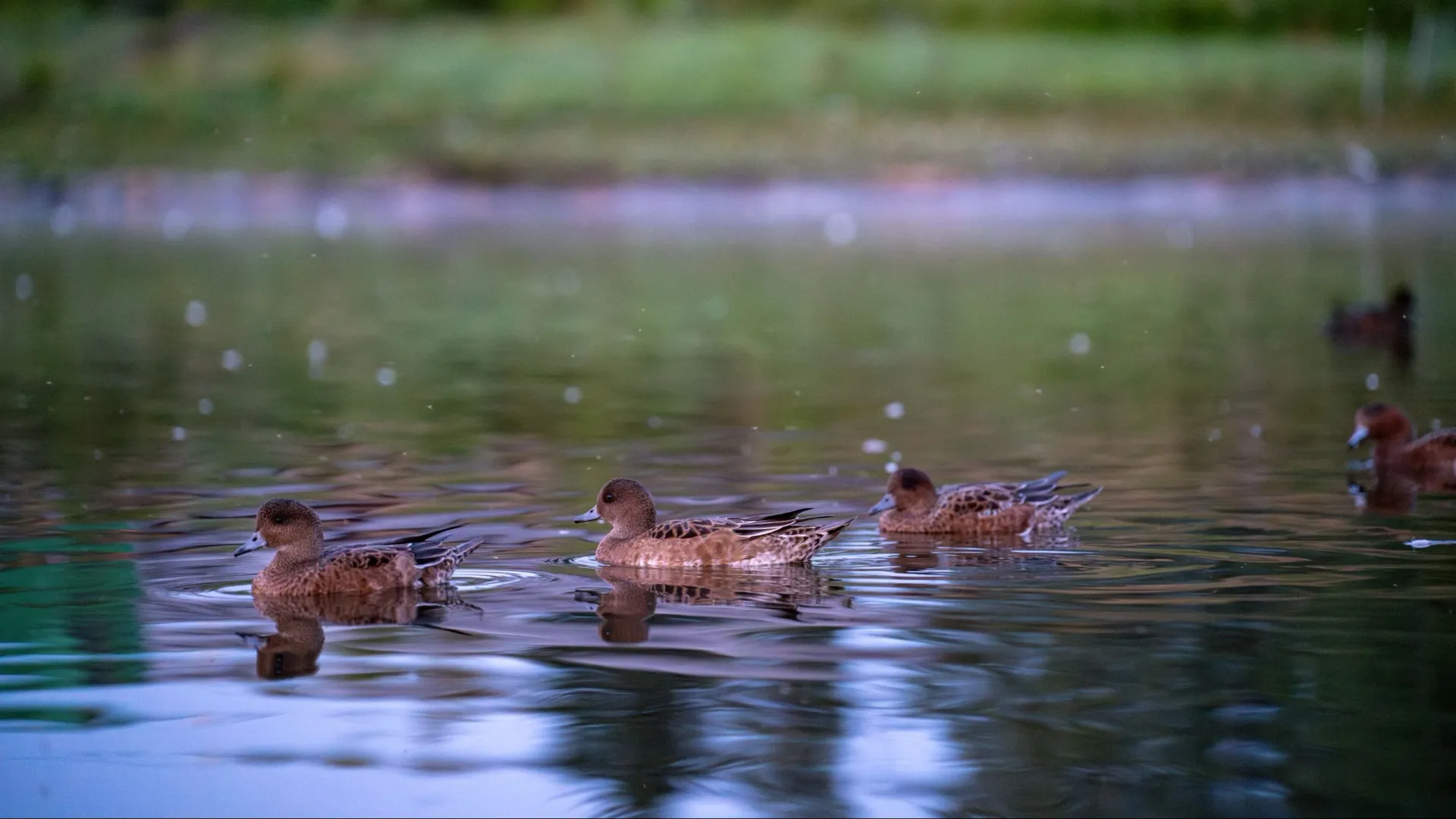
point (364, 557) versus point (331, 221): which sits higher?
point (331, 221)

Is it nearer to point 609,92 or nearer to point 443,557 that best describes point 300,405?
point 443,557

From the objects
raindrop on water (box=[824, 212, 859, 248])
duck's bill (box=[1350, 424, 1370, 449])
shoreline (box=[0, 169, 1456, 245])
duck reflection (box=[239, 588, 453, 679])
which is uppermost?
shoreline (box=[0, 169, 1456, 245])

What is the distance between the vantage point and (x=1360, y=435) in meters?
14.1

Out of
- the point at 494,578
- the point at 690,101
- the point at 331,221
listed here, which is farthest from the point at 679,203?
the point at 494,578

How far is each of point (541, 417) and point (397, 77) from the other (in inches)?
2694

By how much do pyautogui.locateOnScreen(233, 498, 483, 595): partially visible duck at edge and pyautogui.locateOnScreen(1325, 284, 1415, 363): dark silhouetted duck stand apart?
15751mm

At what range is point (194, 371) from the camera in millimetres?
22031

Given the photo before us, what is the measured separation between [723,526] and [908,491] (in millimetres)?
1516

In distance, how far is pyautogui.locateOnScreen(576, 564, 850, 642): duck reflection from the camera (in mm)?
9594

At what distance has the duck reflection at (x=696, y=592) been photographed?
9.59m

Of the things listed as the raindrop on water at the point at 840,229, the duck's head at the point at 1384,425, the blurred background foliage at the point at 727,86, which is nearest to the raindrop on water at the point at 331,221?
the blurred background foliage at the point at 727,86

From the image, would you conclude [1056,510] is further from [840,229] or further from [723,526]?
[840,229]

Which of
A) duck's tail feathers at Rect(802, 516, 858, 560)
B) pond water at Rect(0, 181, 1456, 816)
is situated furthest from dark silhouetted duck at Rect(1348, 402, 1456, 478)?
duck's tail feathers at Rect(802, 516, 858, 560)

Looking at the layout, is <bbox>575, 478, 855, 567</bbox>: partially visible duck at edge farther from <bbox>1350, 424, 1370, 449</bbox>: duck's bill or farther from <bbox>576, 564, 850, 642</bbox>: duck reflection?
<bbox>1350, 424, 1370, 449</bbox>: duck's bill
